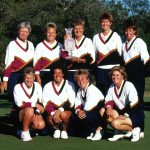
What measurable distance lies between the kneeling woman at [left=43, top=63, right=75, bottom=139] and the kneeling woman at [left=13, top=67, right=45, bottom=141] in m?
0.14

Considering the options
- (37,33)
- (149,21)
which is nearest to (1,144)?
(37,33)

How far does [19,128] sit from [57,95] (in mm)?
962

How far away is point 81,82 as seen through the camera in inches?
321

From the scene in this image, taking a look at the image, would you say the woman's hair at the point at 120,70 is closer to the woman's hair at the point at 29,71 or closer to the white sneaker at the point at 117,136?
the white sneaker at the point at 117,136

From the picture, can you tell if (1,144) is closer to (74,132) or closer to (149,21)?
(74,132)

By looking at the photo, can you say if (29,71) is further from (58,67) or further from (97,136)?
(97,136)

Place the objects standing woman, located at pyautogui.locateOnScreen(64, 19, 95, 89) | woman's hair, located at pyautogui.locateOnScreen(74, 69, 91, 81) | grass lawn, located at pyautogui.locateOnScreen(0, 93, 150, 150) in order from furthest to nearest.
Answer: standing woman, located at pyautogui.locateOnScreen(64, 19, 95, 89)
woman's hair, located at pyautogui.locateOnScreen(74, 69, 91, 81)
grass lawn, located at pyautogui.locateOnScreen(0, 93, 150, 150)

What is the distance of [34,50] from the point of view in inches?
343

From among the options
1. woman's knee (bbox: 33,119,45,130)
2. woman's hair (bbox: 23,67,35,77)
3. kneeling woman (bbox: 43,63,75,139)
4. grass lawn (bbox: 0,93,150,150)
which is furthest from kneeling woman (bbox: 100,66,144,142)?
woman's hair (bbox: 23,67,35,77)

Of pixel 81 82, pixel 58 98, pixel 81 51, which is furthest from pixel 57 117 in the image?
pixel 81 51

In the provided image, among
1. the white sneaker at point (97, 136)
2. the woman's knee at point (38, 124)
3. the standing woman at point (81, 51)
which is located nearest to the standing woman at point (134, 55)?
the standing woman at point (81, 51)

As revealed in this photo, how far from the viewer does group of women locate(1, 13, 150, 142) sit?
8016mm

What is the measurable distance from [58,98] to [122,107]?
1.16m

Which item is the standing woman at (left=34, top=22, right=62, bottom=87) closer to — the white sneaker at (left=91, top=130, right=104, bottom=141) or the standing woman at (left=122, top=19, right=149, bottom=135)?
the standing woman at (left=122, top=19, right=149, bottom=135)
